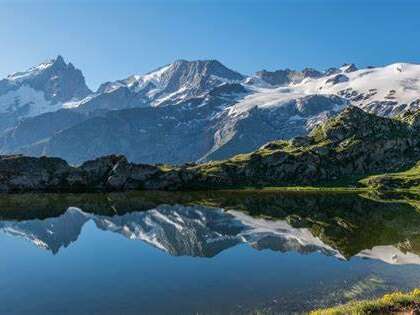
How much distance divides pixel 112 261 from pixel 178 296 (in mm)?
21693

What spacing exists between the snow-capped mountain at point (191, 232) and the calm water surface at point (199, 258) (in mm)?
218

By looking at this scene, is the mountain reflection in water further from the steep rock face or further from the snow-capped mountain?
the steep rock face

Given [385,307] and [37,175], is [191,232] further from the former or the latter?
[37,175]

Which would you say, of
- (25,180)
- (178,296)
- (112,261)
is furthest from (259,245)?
(25,180)

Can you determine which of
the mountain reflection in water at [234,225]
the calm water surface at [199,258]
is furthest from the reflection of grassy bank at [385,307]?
the mountain reflection in water at [234,225]

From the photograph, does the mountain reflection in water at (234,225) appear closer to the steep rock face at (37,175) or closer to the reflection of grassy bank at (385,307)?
the reflection of grassy bank at (385,307)

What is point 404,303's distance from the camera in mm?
33438

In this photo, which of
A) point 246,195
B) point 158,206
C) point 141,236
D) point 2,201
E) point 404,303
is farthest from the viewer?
point 246,195

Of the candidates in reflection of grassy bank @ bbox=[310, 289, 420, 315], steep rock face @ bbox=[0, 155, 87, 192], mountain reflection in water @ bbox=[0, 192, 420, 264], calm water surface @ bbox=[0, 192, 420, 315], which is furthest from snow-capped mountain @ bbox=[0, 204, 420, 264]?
steep rock face @ bbox=[0, 155, 87, 192]

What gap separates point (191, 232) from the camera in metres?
88.9

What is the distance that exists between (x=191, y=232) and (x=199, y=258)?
22.5m

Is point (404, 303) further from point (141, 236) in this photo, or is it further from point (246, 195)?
point (246, 195)

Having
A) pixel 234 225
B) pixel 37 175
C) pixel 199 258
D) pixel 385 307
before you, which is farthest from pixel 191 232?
pixel 37 175

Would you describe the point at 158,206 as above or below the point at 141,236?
above
